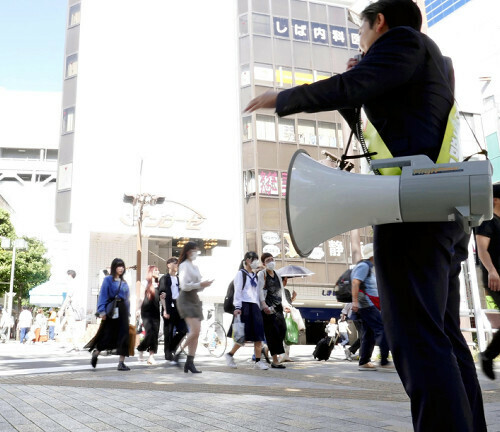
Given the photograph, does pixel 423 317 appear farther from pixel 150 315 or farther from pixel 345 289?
pixel 150 315

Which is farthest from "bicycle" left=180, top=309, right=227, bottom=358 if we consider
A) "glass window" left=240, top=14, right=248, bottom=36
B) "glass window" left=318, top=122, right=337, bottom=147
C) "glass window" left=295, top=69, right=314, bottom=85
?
"glass window" left=240, top=14, right=248, bottom=36

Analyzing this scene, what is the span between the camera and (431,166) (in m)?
1.65

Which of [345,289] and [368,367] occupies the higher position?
[345,289]

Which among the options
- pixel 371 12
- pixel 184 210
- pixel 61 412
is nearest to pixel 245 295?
pixel 61 412

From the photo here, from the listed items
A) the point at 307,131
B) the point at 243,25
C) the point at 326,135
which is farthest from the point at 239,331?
the point at 243,25

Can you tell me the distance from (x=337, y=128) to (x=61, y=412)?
3417cm

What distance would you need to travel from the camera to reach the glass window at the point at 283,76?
35.0 metres

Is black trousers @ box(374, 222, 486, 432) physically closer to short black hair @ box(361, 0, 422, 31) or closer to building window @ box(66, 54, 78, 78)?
short black hair @ box(361, 0, 422, 31)

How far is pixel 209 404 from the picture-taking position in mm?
4152

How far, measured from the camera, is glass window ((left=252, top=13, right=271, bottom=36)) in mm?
35781

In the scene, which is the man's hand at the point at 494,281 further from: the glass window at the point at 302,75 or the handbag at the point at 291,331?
the glass window at the point at 302,75

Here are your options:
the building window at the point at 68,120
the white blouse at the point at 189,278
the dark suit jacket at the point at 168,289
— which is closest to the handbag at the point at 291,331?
the dark suit jacket at the point at 168,289

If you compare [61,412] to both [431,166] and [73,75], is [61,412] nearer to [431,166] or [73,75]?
[431,166]

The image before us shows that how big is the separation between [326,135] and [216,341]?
25.3 m
